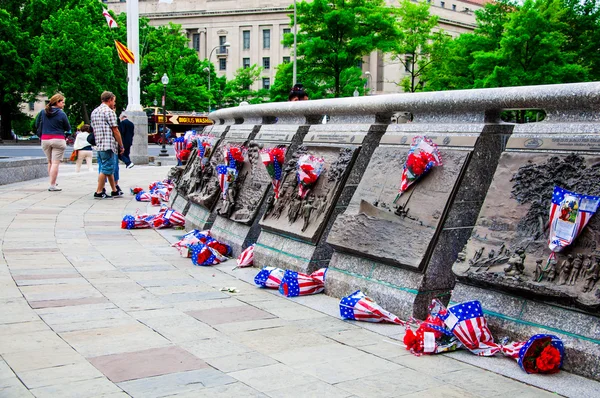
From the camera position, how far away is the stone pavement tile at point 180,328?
15.0ft

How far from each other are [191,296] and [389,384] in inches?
98.9

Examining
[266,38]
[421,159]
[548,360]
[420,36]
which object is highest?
[266,38]

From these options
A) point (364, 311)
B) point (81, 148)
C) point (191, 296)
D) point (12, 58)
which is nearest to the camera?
point (364, 311)

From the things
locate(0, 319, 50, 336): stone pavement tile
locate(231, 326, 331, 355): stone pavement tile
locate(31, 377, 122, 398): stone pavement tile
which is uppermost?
locate(0, 319, 50, 336): stone pavement tile

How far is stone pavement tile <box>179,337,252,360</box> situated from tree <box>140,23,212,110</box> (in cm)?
5677

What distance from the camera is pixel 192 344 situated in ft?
14.4

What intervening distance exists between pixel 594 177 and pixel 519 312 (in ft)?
3.16

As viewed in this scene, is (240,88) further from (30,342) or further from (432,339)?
(432,339)

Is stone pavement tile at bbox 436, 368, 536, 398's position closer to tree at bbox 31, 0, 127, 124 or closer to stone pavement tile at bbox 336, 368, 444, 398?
stone pavement tile at bbox 336, 368, 444, 398

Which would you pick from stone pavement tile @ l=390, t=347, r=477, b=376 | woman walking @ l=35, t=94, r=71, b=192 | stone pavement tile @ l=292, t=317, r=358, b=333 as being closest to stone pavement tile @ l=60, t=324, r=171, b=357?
stone pavement tile @ l=292, t=317, r=358, b=333

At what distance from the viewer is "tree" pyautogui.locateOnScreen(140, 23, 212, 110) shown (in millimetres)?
59969

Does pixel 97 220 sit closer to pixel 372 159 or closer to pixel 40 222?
pixel 40 222

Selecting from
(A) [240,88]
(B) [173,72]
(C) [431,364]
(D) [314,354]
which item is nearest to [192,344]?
(D) [314,354]

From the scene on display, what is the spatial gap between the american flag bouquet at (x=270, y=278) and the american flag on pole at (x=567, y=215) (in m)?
2.60
